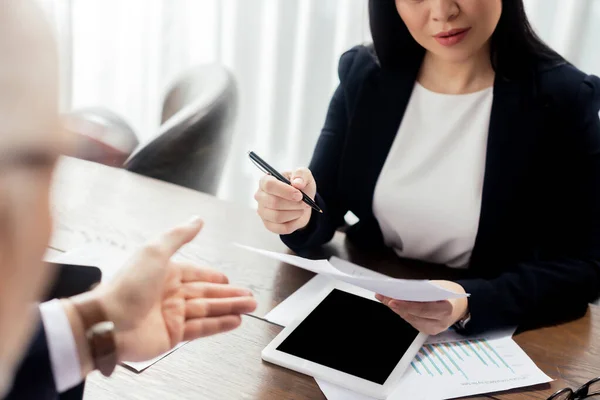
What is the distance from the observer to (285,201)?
1072 mm

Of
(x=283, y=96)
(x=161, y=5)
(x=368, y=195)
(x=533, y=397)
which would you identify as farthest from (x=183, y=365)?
(x=161, y=5)

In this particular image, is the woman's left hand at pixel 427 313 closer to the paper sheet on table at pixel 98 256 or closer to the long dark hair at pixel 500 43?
the paper sheet on table at pixel 98 256

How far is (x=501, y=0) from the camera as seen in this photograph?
1.18m

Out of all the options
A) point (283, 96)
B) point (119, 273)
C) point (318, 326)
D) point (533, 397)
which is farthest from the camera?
point (283, 96)

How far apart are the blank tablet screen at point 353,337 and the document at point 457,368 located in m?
0.03

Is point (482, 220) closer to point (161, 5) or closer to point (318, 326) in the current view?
point (318, 326)

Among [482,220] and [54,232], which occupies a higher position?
[54,232]

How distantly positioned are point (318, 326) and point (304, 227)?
30cm

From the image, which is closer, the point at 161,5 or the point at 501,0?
the point at 501,0

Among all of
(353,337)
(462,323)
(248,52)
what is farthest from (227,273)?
(248,52)

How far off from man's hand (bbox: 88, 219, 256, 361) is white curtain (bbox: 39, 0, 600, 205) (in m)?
1.56

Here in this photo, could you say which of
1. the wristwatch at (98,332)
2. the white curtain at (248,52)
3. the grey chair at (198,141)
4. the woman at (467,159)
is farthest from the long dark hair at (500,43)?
the wristwatch at (98,332)

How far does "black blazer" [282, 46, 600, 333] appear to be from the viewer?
1.04 m

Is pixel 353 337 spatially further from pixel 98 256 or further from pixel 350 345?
pixel 98 256
